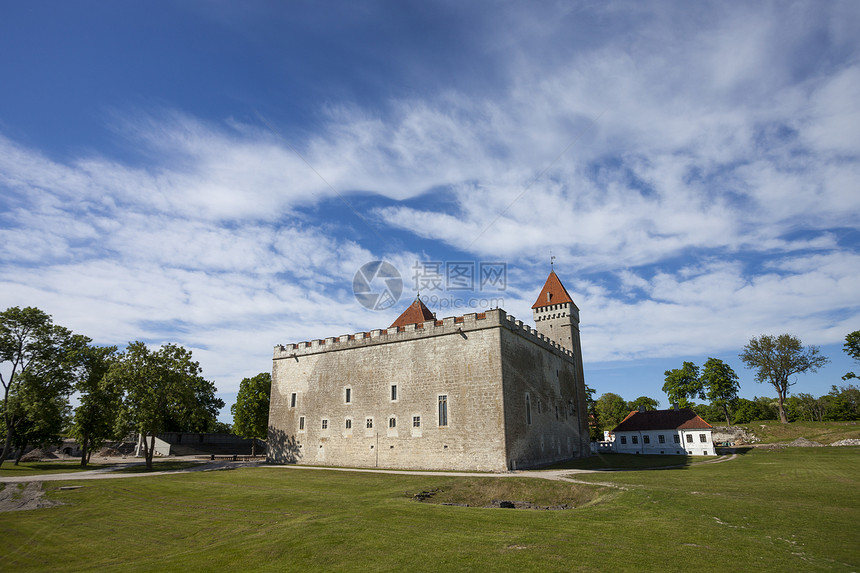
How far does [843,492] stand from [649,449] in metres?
32.9

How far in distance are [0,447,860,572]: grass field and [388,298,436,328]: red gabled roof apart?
1643cm

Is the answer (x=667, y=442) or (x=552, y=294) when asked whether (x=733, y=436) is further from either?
(x=552, y=294)

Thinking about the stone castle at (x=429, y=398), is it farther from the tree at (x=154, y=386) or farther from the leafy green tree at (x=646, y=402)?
the leafy green tree at (x=646, y=402)

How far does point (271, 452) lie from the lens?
40000 millimetres

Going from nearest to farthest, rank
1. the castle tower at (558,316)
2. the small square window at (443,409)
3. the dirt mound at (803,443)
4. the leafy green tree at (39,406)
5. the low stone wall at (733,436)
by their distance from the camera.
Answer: the small square window at (443,409), the leafy green tree at (39,406), the castle tower at (558,316), the dirt mound at (803,443), the low stone wall at (733,436)

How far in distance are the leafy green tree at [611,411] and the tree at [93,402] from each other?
80.4m

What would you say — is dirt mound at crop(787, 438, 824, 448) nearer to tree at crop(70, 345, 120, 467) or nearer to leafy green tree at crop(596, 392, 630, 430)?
leafy green tree at crop(596, 392, 630, 430)

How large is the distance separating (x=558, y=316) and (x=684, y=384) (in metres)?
31.3

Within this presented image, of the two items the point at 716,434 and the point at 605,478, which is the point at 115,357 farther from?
the point at 716,434

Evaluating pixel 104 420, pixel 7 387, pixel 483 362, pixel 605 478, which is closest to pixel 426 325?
pixel 483 362

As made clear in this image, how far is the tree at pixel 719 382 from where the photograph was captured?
193ft

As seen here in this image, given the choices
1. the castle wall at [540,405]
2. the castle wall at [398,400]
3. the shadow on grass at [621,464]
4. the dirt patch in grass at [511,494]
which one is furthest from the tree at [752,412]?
the dirt patch in grass at [511,494]

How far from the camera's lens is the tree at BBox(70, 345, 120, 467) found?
38062mm

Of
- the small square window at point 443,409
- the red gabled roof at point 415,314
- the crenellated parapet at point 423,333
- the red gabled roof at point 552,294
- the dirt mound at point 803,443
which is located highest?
the red gabled roof at point 552,294
